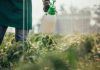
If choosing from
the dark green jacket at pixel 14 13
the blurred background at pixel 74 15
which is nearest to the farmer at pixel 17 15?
the dark green jacket at pixel 14 13

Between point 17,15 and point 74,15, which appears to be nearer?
point 17,15

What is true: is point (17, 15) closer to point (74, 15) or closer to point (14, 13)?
point (14, 13)

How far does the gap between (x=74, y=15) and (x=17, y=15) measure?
83.6 inches

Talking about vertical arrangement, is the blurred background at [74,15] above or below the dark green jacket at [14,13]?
below

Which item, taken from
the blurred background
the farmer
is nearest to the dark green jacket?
the farmer

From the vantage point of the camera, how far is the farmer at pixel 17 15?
11.1ft

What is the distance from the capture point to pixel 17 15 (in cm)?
343

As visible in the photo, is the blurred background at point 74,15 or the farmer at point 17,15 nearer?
the farmer at point 17,15

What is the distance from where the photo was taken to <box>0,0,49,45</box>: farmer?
3.38 meters

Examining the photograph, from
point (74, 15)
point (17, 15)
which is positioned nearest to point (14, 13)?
point (17, 15)

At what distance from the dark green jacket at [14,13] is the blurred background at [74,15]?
1.90 m

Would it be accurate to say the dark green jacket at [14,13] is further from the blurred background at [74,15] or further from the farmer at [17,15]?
the blurred background at [74,15]

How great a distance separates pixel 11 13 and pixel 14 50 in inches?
13.5

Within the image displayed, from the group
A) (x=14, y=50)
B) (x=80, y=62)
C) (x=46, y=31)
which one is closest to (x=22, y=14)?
(x=14, y=50)
